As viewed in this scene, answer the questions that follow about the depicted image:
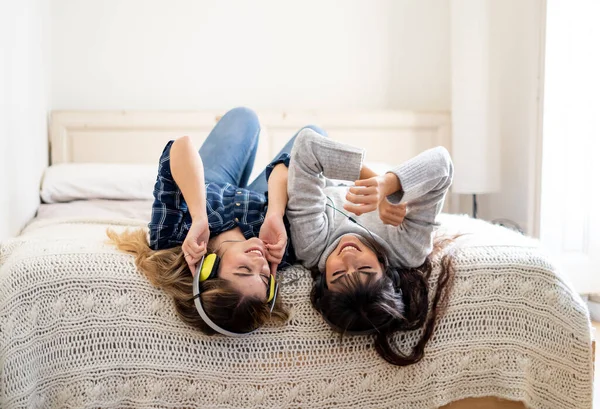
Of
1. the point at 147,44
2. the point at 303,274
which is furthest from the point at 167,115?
the point at 303,274

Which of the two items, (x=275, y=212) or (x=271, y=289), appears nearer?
(x=271, y=289)

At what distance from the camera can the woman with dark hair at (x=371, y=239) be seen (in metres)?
1.46

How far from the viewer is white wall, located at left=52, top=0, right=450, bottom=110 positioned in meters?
3.36

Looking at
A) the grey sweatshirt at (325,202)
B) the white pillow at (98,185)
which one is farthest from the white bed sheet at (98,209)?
the grey sweatshirt at (325,202)

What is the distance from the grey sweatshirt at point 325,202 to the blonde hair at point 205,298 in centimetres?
20

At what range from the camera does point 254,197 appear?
5.84 feet

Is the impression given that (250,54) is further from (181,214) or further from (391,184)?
(391,184)

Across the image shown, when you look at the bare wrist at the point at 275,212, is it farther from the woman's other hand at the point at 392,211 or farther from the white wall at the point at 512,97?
the white wall at the point at 512,97

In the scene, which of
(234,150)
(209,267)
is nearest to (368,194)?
(209,267)

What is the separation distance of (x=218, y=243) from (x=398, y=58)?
225cm

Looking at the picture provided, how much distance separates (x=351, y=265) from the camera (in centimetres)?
150

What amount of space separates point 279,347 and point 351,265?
235mm

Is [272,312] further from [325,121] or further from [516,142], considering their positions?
[516,142]

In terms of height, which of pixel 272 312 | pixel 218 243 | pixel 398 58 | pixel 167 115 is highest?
pixel 398 58
